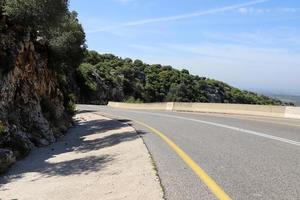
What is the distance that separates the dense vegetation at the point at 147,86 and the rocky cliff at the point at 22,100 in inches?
2510

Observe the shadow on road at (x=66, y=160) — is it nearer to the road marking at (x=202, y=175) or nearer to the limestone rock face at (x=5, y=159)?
the limestone rock face at (x=5, y=159)

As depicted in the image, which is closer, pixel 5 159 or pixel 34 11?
pixel 5 159

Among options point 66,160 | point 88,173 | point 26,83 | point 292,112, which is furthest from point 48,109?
point 88,173

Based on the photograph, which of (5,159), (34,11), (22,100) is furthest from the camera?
(34,11)

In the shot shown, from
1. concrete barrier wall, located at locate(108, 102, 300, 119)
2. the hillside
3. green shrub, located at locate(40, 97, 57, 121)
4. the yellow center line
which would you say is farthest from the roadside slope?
concrete barrier wall, located at locate(108, 102, 300, 119)

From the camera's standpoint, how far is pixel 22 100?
19781 mm

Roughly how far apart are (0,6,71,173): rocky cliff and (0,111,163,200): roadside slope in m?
0.88

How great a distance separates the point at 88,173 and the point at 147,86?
313ft

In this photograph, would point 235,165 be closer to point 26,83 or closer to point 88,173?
point 88,173

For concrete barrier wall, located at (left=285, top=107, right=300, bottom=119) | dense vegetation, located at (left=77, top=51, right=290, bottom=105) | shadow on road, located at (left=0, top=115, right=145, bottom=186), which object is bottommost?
shadow on road, located at (left=0, top=115, right=145, bottom=186)

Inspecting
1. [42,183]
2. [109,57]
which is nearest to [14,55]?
[42,183]

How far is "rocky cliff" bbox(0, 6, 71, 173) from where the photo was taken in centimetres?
1588

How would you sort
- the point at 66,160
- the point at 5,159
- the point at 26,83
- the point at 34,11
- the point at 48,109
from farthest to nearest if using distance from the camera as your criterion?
the point at 48,109 < the point at 34,11 < the point at 26,83 < the point at 66,160 < the point at 5,159

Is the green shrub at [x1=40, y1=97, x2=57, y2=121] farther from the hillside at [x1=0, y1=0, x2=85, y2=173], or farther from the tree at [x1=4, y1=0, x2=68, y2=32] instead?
the tree at [x1=4, y1=0, x2=68, y2=32]
